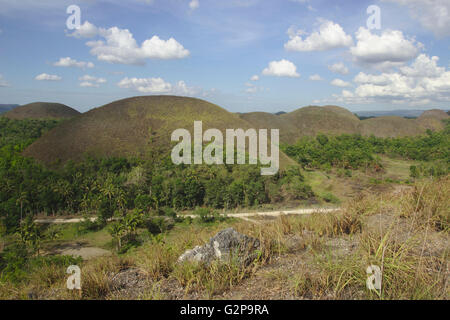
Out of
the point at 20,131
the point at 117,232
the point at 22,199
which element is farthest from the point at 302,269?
the point at 20,131

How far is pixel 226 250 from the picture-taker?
462cm

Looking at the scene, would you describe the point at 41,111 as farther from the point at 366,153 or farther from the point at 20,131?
the point at 366,153

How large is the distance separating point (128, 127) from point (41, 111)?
9470 cm

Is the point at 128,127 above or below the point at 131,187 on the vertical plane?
above

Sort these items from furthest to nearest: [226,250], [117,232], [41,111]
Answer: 1. [41,111]
2. [117,232]
3. [226,250]

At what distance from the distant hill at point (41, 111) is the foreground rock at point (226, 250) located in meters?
143

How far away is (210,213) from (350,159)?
3726 centimetres

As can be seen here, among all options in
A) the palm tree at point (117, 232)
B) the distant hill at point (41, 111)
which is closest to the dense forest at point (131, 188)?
the palm tree at point (117, 232)

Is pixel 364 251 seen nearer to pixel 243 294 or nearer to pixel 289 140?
pixel 243 294

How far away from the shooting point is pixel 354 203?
702 centimetres

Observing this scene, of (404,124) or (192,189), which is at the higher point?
(404,124)

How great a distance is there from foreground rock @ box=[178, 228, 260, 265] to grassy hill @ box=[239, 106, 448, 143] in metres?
96.3

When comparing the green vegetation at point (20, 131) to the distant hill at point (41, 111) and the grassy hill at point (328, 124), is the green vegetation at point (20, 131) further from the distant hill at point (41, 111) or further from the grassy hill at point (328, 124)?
A: the grassy hill at point (328, 124)
